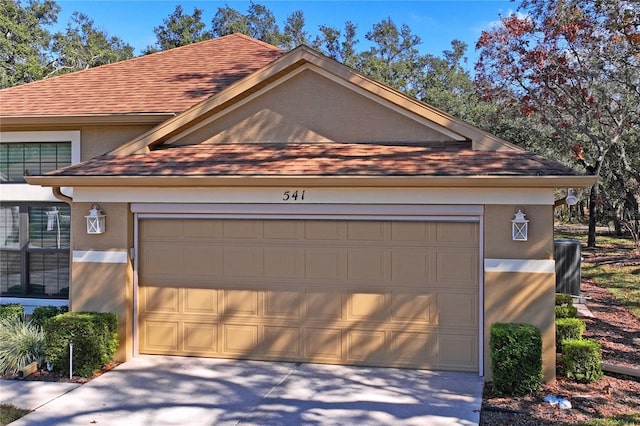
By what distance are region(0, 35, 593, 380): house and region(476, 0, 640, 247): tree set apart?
704 cm

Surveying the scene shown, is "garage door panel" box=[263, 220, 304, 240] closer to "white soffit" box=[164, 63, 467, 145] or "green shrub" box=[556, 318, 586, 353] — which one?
"white soffit" box=[164, 63, 467, 145]

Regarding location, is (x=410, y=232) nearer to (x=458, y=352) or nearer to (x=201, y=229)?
(x=458, y=352)

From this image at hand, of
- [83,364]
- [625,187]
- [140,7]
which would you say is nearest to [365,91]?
[83,364]

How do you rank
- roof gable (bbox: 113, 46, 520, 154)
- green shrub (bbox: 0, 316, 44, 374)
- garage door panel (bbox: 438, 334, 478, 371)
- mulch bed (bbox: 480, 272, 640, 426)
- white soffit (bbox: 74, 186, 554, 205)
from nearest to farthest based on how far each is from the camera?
1. mulch bed (bbox: 480, 272, 640, 426)
2. white soffit (bbox: 74, 186, 554, 205)
3. garage door panel (bbox: 438, 334, 478, 371)
4. green shrub (bbox: 0, 316, 44, 374)
5. roof gable (bbox: 113, 46, 520, 154)

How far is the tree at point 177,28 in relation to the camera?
3656 cm

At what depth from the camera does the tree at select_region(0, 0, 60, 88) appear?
28.6 metres

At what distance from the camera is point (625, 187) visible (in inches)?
811

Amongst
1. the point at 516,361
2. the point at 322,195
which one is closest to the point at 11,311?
the point at 322,195

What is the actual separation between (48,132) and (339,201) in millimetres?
5970

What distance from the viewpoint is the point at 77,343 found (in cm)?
797

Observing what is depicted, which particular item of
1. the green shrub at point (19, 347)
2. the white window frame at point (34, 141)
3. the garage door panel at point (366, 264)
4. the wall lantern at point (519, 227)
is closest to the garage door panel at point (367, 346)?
the garage door panel at point (366, 264)

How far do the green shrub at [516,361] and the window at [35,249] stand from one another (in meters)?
7.76

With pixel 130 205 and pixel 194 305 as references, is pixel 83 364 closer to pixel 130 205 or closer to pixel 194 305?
pixel 194 305

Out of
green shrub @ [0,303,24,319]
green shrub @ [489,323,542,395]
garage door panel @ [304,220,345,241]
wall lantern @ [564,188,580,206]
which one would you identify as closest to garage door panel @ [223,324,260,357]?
garage door panel @ [304,220,345,241]
